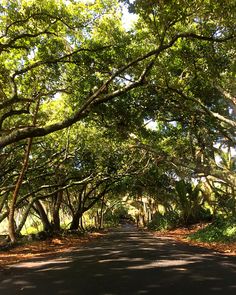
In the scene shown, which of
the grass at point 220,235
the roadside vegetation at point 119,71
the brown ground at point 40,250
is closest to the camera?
the roadside vegetation at point 119,71

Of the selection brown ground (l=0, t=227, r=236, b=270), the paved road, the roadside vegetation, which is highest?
the roadside vegetation

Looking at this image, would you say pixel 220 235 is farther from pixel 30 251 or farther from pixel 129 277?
pixel 129 277

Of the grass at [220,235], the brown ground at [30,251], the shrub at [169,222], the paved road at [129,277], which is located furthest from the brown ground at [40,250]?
the shrub at [169,222]

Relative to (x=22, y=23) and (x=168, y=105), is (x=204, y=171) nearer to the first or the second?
(x=168, y=105)

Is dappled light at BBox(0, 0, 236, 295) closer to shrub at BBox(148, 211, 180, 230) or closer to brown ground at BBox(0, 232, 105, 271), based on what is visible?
brown ground at BBox(0, 232, 105, 271)

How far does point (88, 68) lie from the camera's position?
50.2ft

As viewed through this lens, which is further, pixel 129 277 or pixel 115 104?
pixel 115 104

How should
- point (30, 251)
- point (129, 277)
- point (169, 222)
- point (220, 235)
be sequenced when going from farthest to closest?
point (169, 222), point (220, 235), point (30, 251), point (129, 277)

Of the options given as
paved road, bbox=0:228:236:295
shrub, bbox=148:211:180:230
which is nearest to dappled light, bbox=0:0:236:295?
paved road, bbox=0:228:236:295

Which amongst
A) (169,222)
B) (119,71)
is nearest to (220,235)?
(119,71)

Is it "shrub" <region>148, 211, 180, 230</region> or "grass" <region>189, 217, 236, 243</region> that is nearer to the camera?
"grass" <region>189, 217, 236, 243</region>

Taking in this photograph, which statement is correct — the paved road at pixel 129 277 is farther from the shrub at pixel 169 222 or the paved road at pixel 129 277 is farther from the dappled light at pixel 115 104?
the shrub at pixel 169 222

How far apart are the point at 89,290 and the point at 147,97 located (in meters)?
11.5

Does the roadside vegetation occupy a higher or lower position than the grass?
higher
